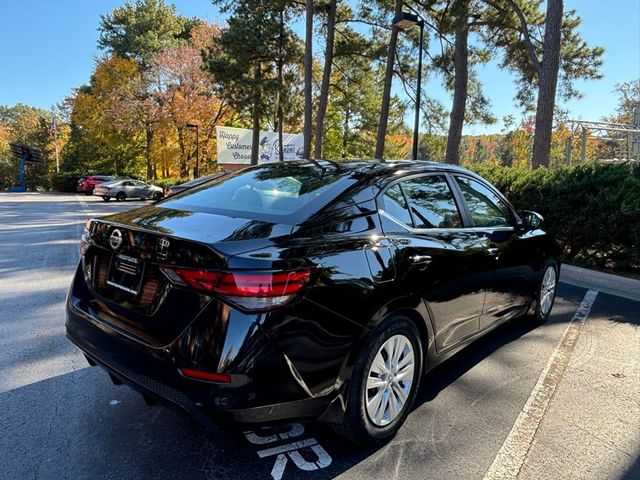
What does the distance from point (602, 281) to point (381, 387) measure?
18.2 feet

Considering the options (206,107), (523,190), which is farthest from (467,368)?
(206,107)

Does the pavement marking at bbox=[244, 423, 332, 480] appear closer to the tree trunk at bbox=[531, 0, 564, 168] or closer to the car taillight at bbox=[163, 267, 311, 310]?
the car taillight at bbox=[163, 267, 311, 310]

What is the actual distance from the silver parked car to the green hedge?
23.6m

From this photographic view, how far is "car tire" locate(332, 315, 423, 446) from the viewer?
7.61 feet

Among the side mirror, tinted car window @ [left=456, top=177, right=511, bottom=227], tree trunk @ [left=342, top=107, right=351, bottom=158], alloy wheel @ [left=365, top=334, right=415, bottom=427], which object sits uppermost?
tree trunk @ [left=342, top=107, right=351, bottom=158]

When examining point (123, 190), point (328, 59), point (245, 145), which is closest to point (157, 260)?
point (328, 59)

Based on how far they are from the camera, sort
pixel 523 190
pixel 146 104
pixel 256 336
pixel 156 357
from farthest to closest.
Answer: pixel 146 104 < pixel 523 190 < pixel 156 357 < pixel 256 336

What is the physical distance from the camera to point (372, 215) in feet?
8.53

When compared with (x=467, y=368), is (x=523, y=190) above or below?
above

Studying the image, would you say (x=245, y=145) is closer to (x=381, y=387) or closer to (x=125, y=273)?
(x=125, y=273)

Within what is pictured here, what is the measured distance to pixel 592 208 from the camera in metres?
7.00

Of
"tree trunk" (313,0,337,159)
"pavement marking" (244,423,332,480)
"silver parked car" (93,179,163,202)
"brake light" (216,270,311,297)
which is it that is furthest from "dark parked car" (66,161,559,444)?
"silver parked car" (93,179,163,202)

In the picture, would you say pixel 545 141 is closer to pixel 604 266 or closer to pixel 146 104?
pixel 604 266

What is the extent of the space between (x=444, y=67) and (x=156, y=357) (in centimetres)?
1899
